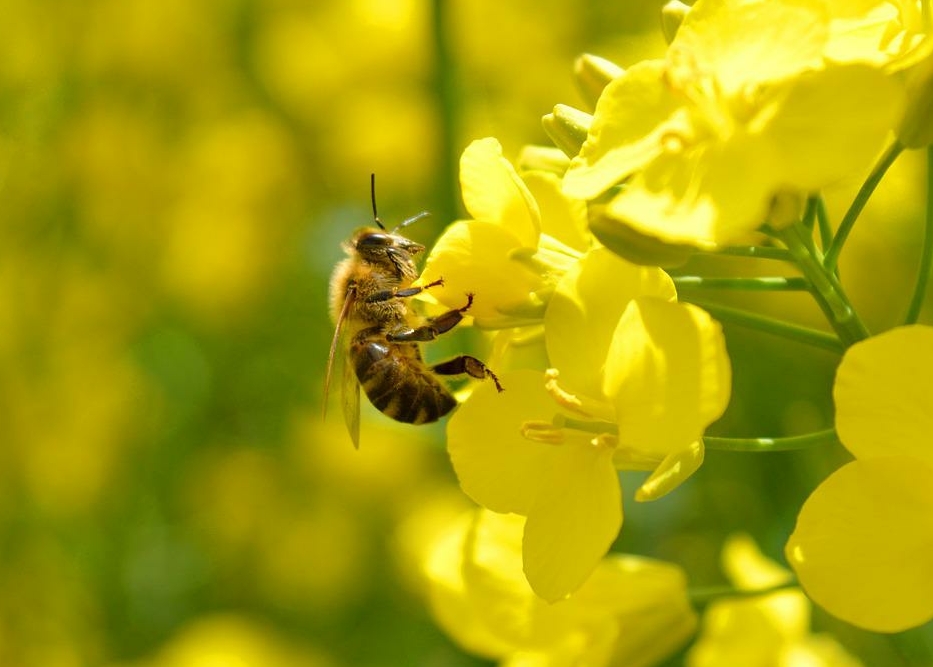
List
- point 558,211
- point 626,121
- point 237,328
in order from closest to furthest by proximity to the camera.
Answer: point 626,121 → point 558,211 → point 237,328

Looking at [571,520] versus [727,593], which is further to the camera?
[727,593]

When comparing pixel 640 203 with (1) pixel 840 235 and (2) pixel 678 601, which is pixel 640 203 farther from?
(2) pixel 678 601

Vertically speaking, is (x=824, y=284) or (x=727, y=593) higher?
(x=824, y=284)

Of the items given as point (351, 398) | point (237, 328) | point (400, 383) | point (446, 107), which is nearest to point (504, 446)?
point (400, 383)

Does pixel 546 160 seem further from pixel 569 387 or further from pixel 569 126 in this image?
pixel 569 387

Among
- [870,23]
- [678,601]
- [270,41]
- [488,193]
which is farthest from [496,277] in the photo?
[270,41]

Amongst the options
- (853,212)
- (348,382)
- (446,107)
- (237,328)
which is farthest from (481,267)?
(237,328)

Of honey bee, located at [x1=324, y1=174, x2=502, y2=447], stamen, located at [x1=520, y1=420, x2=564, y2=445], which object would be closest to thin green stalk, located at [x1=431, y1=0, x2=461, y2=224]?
honey bee, located at [x1=324, y1=174, x2=502, y2=447]

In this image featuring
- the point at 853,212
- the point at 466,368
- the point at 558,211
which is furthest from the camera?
the point at 466,368

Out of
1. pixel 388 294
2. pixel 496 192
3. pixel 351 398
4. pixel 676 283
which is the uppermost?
pixel 496 192
